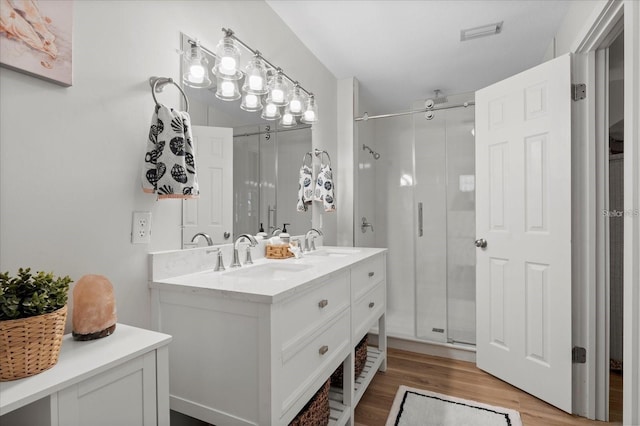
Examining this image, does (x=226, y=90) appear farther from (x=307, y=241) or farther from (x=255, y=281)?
(x=307, y=241)

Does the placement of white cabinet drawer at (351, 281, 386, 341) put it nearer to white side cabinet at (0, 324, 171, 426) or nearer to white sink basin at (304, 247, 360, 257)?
white sink basin at (304, 247, 360, 257)

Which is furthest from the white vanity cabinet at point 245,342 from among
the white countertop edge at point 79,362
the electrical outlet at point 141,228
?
the white countertop edge at point 79,362

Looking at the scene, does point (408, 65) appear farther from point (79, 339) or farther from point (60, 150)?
point (79, 339)

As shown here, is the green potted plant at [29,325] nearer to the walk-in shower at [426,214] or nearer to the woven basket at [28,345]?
the woven basket at [28,345]

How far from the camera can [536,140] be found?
2029 mm

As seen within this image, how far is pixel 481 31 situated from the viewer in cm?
230

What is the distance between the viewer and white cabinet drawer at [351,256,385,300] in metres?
1.76

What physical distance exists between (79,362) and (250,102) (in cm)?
141

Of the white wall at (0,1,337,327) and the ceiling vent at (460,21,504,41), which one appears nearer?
the white wall at (0,1,337,327)

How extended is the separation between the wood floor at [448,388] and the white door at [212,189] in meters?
1.31

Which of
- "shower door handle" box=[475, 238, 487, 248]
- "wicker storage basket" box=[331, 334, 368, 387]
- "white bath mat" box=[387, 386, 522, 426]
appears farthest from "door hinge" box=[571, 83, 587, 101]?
"wicker storage basket" box=[331, 334, 368, 387]

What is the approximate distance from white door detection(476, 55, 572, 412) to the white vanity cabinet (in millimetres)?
A: 1419

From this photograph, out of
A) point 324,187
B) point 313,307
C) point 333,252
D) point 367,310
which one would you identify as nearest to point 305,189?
point 324,187

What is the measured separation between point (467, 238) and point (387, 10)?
2252mm
